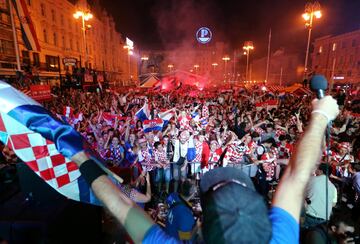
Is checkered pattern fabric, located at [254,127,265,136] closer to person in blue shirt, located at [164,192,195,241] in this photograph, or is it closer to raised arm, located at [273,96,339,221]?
person in blue shirt, located at [164,192,195,241]

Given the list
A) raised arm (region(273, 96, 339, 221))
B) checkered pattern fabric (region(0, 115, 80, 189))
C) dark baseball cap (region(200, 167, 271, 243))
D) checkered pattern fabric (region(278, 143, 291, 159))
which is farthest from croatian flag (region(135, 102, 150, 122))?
dark baseball cap (region(200, 167, 271, 243))

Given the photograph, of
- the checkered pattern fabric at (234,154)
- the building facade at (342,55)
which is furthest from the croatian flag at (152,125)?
the building facade at (342,55)

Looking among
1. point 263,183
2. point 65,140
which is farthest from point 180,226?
point 263,183

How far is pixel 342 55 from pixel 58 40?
186 ft

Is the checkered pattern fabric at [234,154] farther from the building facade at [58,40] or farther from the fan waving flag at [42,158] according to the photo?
the building facade at [58,40]

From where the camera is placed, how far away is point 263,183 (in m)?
6.46

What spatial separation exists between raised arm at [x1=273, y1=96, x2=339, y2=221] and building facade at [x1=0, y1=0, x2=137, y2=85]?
69.6 ft

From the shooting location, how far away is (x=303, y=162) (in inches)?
51.6

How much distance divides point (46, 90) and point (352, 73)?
A: 181ft

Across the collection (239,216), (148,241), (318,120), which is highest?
(318,120)

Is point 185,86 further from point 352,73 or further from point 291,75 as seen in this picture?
point 291,75

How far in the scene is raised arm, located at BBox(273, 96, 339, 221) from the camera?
48.7 inches

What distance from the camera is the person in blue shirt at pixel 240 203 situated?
0.92m

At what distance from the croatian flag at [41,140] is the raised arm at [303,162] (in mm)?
1518
